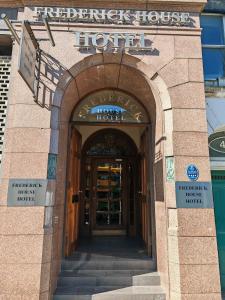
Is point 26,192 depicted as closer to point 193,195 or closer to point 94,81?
point 94,81

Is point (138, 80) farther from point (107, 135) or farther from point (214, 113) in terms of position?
point (107, 135)

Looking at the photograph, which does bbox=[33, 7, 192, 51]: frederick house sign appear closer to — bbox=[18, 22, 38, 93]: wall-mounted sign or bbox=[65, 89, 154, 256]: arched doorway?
bbox=[18, 22, 38, 93]: wall-mounted sign

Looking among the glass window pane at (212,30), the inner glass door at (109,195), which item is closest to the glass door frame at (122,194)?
the inner glass door at (109,195)

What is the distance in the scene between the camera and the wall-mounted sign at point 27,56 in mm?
3703

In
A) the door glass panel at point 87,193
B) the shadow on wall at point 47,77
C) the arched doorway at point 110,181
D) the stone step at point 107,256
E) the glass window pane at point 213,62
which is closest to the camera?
the shadow on wall at point 47,77

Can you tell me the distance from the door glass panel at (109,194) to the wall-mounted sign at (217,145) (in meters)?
3.79

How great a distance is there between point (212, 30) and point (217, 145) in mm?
3099

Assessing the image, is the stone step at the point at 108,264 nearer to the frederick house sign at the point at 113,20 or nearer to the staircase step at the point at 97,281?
the staircase step at the point at 97,281

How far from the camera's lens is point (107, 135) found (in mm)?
8305

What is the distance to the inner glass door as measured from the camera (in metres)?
8.18

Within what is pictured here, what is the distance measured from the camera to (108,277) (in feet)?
15.6

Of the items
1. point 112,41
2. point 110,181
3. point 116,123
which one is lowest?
point 110,181

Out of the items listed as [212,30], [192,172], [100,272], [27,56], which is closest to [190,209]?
[192,172]

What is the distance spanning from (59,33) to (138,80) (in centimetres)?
195
